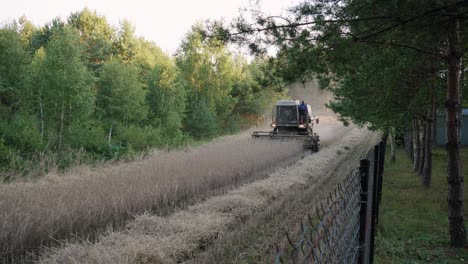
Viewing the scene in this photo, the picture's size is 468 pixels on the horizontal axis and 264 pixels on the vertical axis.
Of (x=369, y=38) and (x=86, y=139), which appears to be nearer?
(x=369, y=38)

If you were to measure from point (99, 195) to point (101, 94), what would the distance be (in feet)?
74.0

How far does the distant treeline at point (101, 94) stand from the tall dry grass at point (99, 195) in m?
1.84

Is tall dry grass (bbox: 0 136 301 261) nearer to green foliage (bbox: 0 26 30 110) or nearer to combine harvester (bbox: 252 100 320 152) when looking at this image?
combine harvester (bbox: 252 100 320 152)

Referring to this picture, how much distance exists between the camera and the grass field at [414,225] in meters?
5.46

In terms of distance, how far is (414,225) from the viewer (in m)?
7.15

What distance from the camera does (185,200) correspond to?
819cm

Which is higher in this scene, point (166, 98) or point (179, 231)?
point (166, 98)

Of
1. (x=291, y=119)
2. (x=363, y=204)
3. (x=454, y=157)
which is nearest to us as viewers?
(x=363, y=204)


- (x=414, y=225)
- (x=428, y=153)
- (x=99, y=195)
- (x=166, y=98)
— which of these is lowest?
(x=414, y=225)

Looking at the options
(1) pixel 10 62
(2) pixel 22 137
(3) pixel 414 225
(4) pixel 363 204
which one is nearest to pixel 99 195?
(4) pixel 363 204

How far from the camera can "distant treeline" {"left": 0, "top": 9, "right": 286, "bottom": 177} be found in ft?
59.4

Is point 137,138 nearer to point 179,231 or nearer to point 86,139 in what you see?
point 86,139

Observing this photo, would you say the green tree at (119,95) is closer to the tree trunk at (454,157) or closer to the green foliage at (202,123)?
the green foliage at (202,123)

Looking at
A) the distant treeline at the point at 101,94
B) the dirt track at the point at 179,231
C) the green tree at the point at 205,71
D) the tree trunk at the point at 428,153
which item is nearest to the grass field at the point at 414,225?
the tree trunk at the point at 428,153
